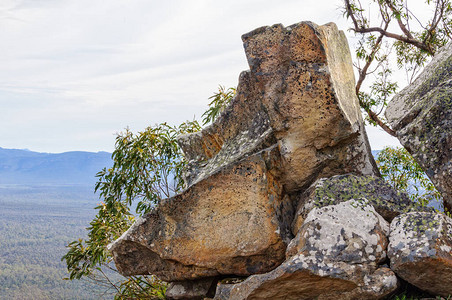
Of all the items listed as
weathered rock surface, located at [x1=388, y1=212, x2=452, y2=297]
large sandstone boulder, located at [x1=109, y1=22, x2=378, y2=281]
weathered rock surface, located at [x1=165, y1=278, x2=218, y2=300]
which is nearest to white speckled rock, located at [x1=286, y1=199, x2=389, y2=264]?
weathered rock surface, located at [x1=388, y1=212, x2=452, y2=297]

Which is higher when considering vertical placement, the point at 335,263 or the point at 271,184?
→ the point at 271,184

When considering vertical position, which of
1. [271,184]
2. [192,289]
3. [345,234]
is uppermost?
[271,184]

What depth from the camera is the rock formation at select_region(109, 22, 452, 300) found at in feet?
23.7

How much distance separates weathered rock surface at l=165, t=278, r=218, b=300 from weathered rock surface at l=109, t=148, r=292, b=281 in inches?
14.4

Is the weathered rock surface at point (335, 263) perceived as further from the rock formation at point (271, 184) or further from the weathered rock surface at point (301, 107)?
the weathered rock surface at point (301, 107)

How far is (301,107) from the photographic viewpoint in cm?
770

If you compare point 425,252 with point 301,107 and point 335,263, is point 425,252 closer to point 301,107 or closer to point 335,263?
point 335,263

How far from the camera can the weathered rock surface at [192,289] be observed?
852 cm

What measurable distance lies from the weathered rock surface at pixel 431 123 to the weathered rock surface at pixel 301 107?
0.81m

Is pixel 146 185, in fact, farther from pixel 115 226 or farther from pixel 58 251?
pixel 58 251

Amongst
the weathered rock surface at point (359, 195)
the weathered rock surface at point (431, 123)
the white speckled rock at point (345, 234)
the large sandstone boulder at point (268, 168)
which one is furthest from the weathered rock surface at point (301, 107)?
the white speckled rock at point (345, 234)

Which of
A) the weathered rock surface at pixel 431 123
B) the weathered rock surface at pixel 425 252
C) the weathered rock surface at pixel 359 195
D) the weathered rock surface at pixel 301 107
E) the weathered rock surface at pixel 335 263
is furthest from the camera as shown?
the weathered rock surface at pixel 301 107

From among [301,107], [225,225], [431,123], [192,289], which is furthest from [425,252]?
[192,289]

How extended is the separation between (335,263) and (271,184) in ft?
6.56
